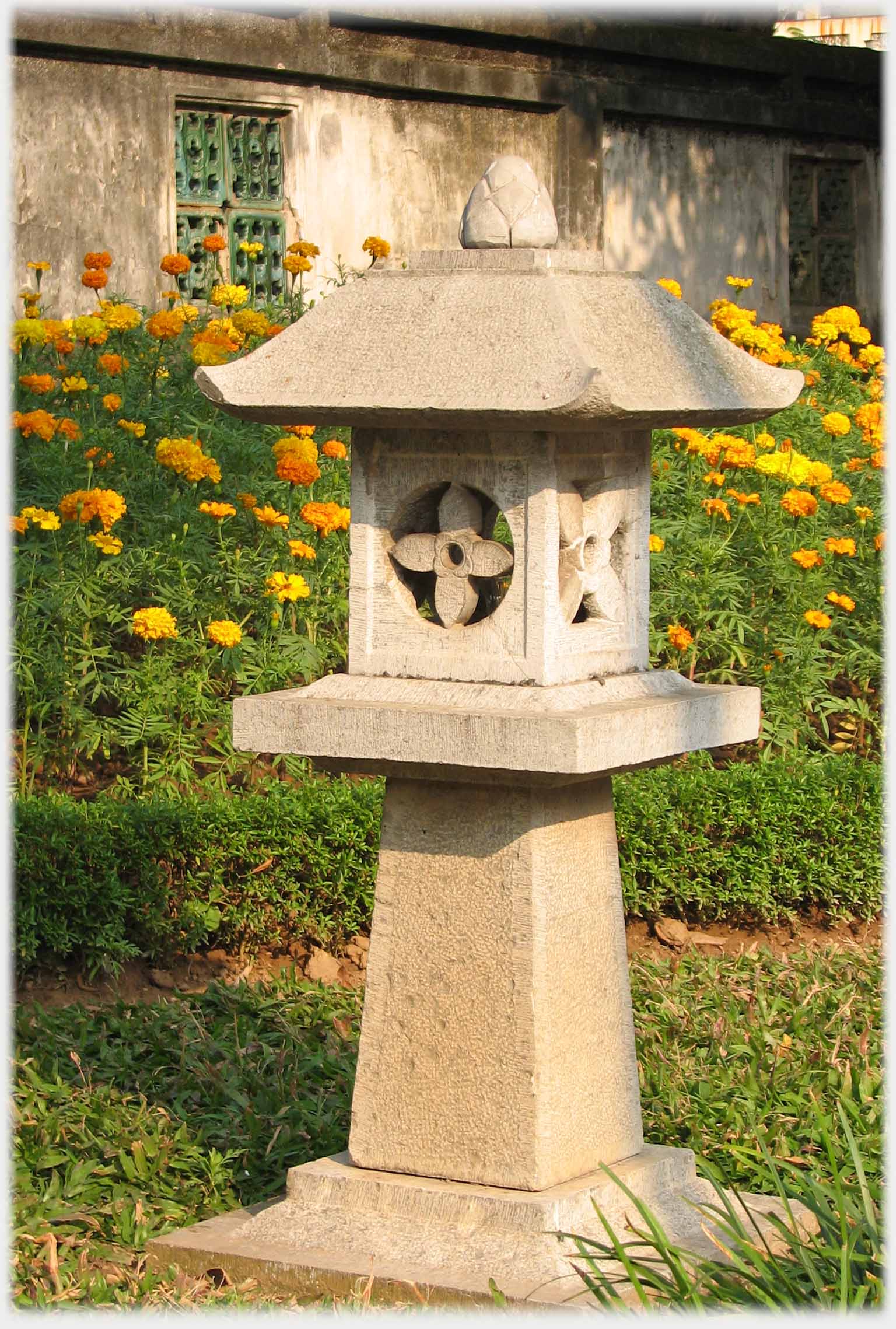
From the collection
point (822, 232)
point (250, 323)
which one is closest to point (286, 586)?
point (250, 323)

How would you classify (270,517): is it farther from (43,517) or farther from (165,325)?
(165,325)

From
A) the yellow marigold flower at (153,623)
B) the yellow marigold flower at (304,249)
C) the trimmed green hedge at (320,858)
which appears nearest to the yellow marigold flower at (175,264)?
the yellow marigold flower at (304,249)

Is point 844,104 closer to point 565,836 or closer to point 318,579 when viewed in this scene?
point 318,579

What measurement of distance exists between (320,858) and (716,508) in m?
2.28

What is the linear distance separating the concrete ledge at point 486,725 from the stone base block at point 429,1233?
90 cm

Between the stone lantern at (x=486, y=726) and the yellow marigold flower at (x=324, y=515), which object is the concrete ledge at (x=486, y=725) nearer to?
the stone lantern at (x=486, y=726)

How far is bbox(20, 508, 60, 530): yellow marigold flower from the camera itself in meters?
6.75

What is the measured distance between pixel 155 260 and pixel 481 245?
694 centimetres

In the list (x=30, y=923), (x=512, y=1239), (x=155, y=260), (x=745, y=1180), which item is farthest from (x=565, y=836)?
(x=155, y=260)

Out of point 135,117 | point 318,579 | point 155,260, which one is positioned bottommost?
point 318,579

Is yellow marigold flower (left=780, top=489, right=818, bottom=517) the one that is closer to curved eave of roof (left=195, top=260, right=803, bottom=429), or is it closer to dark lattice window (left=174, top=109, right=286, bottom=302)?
curved eave of roof (left=195, top=260, right=803, bottom=429)

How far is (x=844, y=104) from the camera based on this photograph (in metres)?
14.5

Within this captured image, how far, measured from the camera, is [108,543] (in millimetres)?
6664

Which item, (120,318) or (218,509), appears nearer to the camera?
(218,509)
